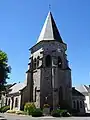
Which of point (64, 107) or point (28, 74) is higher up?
point (28, 74)

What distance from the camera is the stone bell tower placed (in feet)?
118

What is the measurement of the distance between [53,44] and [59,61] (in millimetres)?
3695

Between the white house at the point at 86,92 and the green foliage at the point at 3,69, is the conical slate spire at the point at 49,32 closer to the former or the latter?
the green foliage at the point at 3,69

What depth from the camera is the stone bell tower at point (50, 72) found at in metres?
36.0

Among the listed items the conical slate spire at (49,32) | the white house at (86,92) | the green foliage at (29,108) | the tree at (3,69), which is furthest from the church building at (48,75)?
the white house at (86,92)

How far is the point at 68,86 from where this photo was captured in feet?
125

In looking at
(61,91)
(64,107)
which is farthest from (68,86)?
(64,107)

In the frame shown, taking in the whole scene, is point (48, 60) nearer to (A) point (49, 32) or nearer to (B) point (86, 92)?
(A) point (49, 32)

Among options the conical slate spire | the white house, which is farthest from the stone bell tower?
the white house

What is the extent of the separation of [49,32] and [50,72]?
9.33 metres

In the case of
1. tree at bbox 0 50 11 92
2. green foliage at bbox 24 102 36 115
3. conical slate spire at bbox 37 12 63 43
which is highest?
conical slate spire at bbox 37 12 63 43

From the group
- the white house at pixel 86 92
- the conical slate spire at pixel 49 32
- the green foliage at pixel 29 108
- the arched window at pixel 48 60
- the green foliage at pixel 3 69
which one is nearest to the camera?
the green foliage at pixel 3 69

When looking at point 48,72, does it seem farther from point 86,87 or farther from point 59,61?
point 86,87

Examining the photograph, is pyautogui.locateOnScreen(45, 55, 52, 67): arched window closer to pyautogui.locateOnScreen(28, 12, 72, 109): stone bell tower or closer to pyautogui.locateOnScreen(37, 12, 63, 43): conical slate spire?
pyautogui.locateOnScreen(28, 12, 72, 109): stone bell tower
